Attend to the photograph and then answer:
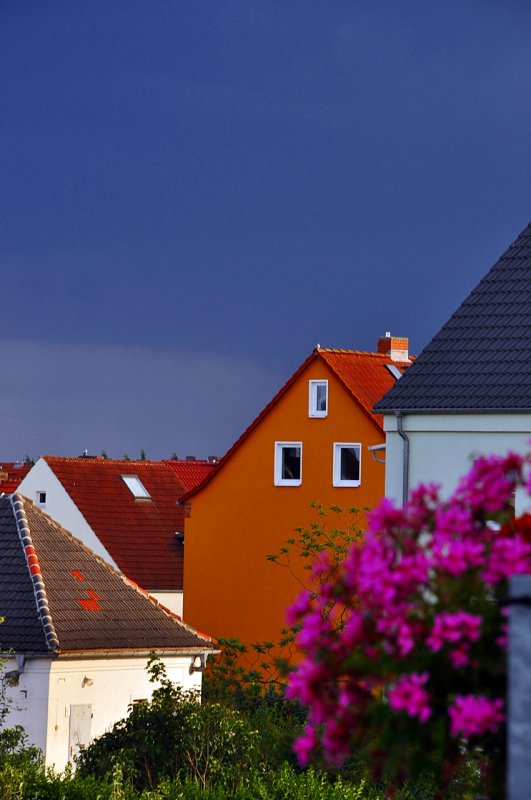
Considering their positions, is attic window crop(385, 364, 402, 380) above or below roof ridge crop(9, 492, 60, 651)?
above

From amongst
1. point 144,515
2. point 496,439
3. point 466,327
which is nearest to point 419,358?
point 466,327

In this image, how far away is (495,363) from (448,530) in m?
20.7

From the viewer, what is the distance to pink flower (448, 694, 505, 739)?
4.51 meters

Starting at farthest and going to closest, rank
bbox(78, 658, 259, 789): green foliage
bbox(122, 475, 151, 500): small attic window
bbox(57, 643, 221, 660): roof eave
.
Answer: bbox(122, 475, 151, 500): small attic window < bbox(57, 643, 221, 660): roof eave < bbox(78, 658, 259, 789): green foliage

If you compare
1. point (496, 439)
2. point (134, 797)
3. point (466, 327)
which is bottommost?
point (134, 797)

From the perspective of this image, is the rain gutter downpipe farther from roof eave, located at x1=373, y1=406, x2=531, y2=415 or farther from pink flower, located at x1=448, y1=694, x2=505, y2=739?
pink flower, located at x1=448, y1=694, x2=505, y2=739

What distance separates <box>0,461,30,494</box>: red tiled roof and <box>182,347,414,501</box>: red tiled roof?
1494 centimetres

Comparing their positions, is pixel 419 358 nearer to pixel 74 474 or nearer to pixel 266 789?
Answer: pixel 266 789

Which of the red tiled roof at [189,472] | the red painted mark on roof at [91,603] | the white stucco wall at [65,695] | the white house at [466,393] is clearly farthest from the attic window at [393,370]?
the white house at [466,393]

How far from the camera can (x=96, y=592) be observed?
3388cm

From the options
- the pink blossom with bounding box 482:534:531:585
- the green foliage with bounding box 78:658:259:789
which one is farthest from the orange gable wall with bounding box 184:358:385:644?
the pink blossom with bounding box 482:534:531:585

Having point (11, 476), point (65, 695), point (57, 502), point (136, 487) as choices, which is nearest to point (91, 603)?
point (65, 695)

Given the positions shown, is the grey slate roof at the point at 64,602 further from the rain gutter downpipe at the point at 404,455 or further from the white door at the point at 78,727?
the rain gutter downpipe at the point at 404,455

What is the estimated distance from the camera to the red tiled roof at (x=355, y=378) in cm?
4238
